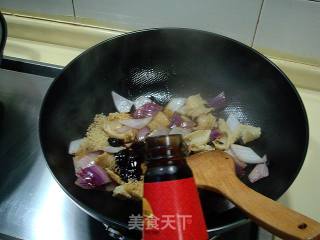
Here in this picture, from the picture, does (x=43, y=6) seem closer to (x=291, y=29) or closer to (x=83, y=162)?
(x=83, y=162)

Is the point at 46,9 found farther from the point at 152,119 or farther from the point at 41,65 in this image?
the point at 152,119

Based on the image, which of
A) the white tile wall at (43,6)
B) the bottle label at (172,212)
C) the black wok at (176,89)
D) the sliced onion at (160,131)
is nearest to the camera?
the bottle label at (172,212)

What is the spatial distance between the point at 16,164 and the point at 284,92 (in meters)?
0.58

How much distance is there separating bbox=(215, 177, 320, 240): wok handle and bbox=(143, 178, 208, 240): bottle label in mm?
99

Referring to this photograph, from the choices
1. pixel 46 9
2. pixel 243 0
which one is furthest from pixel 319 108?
pixel 46 9

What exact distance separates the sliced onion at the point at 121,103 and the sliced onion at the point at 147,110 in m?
0.02

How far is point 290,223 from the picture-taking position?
18.7 inches

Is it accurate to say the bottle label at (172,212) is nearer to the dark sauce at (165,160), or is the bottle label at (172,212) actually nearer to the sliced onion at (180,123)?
the dark sauce at (165,160)

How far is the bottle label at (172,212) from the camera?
43 cm

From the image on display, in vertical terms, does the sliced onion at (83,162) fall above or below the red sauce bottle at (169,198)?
below

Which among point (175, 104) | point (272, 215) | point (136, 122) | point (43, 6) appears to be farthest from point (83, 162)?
→ point (43, 6)

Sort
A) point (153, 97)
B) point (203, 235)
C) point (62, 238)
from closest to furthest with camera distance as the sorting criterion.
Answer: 1. point (203, 235)
2. point (62, 238)
3. point (153, 97)

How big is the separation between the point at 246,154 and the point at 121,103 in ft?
1.00

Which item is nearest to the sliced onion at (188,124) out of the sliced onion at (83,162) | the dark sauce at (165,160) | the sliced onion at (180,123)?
the sliced onion at (180,123)
